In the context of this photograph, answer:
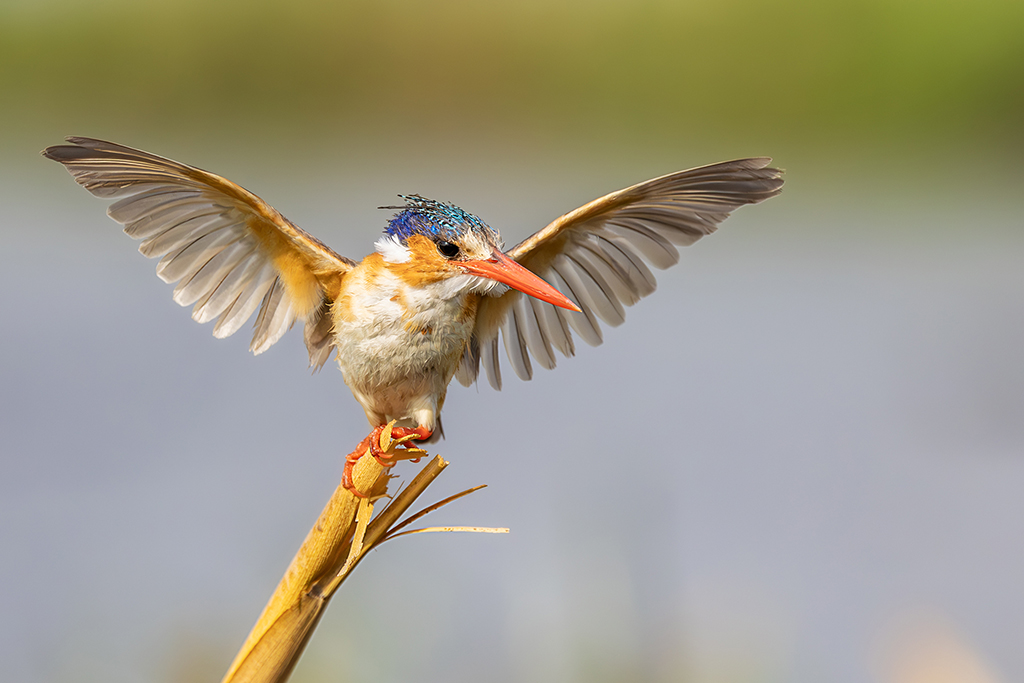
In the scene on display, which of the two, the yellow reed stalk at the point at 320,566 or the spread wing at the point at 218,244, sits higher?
the spread wing at the point at 218,244

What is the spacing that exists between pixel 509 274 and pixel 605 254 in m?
0.15

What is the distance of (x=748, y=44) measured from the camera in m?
2.29

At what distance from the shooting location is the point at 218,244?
1.98 ft

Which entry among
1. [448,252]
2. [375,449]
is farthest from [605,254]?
[375,449]

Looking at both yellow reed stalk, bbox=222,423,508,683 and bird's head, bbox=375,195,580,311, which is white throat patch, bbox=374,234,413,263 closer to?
bird's head, bbox=375,195,580,311

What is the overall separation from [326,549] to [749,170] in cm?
37

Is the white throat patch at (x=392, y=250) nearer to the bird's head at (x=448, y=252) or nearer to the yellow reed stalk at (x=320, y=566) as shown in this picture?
the bird's head at (x=448, y=252)

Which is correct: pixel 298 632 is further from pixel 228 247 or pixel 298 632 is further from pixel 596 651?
pixel 596 651

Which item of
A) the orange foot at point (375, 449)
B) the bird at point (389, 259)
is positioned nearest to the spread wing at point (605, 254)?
the bird at point (389, 259)

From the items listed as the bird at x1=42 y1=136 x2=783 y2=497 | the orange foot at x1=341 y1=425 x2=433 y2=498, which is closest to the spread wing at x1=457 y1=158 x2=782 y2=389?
the bird at x1=42 y1=136 x2=783 y2=497

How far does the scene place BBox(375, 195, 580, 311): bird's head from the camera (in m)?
0.55

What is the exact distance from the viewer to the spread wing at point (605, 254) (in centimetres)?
59

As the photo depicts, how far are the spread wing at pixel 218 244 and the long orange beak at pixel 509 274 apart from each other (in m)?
0.10

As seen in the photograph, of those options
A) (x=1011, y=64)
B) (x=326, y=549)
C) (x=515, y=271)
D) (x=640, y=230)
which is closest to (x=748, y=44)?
(x=1011, y=64)
